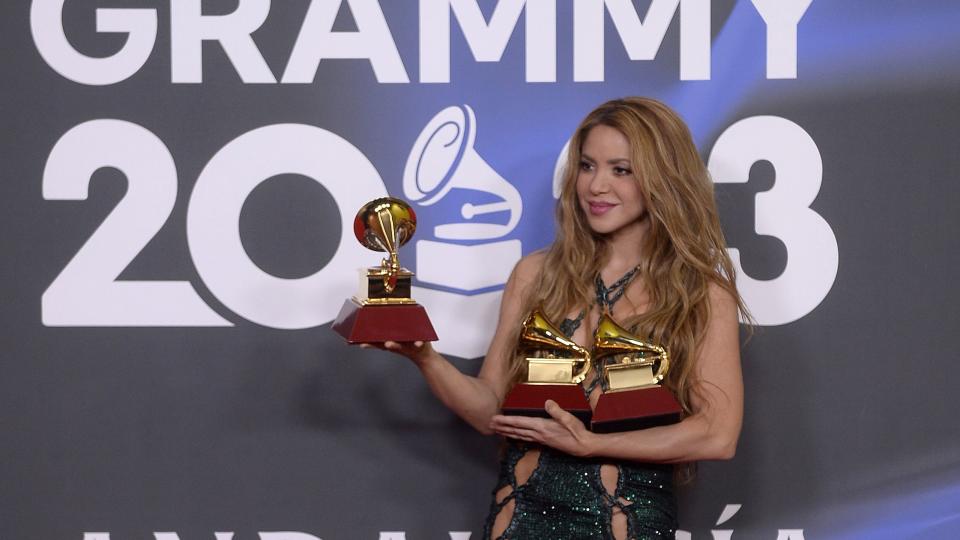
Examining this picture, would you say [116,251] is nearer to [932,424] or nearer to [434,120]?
[434,120]

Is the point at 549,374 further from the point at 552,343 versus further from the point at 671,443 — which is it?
the point at 671,443

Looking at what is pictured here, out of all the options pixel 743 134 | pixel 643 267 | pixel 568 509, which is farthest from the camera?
pixel 743 134

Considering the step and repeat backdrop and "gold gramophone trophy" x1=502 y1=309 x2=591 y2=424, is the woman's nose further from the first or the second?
the step and repeat backdrop

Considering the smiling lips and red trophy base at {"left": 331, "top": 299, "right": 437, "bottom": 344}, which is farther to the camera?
the smiling lips

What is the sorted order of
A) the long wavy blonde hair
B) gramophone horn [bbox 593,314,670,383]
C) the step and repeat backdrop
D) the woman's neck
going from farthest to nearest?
1. the step and repeat backdrop
2. the woman's neck
3. the long wavy blonde hair
4. gramophone horn [bbox 593,314,670,383]

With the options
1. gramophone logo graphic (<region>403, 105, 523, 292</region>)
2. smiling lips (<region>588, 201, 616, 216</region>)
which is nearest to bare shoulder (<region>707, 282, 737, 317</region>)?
smiling lips (<region>588, 201, 616, 216</region>)

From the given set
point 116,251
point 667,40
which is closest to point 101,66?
point 116,251

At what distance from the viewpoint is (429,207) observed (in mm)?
3064

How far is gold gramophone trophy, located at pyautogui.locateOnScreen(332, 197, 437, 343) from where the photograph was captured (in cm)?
229

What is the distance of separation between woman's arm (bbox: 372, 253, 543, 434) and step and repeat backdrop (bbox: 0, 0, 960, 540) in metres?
0.44

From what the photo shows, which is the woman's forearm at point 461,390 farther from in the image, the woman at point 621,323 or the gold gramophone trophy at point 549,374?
the gold gramophone trophy at point 549,374

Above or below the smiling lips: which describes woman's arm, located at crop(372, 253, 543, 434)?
below

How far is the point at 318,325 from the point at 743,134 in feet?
4.43

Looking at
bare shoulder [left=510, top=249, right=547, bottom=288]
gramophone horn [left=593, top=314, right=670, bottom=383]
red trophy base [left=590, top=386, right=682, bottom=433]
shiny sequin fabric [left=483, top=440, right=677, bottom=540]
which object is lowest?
shiny sequin fabric [left=483, top=440, right=677, bottom=540]
